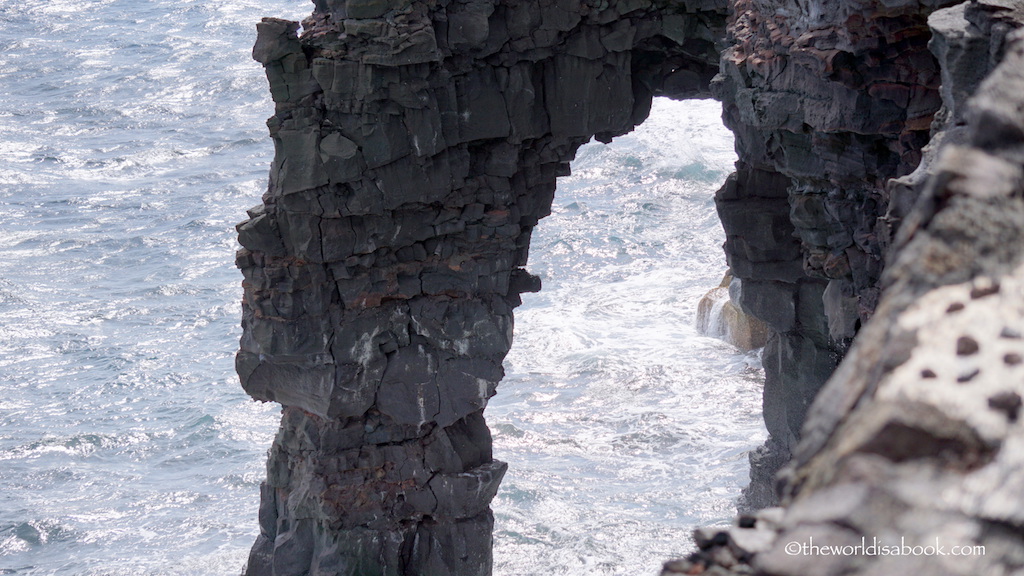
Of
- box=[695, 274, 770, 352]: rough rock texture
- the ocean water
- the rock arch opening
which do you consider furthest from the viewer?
box=[695, 274, 770, 352]: rough rock texture

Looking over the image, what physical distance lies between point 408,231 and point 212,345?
13218 millimetres

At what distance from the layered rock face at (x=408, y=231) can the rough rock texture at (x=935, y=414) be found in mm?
8408

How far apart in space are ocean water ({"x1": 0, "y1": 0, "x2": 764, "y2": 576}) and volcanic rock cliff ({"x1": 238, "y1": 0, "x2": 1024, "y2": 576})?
141 inches

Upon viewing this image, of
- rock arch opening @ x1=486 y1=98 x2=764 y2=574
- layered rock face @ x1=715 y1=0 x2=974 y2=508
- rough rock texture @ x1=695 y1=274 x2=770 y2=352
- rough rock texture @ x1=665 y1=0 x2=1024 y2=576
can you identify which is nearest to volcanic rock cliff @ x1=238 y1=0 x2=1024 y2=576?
layered rock face @ x1=715 y1=0 x2=974 y2=508

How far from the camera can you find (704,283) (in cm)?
2647

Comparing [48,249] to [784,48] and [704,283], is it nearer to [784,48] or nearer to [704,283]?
[704,283]

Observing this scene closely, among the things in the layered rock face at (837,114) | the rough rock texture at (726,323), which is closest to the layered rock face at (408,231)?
the layered rock face at (837,114)

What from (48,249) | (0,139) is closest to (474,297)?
(48,249)

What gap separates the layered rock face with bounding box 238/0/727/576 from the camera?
11383 millimetres

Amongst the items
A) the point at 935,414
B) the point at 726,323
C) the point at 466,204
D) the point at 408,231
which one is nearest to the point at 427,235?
the point at 408,231

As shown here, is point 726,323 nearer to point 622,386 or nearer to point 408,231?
point 622,386

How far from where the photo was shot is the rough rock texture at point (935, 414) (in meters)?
2.80

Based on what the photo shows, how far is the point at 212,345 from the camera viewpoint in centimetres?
2412

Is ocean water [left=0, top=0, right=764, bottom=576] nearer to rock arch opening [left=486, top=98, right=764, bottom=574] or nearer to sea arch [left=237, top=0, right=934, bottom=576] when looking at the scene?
rock arch opening [left=486, top=98, right=764, bottom=574]
